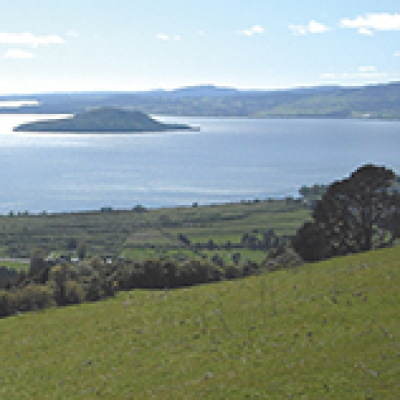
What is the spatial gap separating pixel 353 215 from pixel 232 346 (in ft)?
113

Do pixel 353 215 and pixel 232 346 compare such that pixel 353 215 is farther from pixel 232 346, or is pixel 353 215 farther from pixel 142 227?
pixel 142 227

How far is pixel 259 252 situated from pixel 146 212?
223 ft

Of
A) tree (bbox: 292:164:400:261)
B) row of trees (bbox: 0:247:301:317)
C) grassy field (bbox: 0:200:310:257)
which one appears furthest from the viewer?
grassy field (bbox: 0:200:310:257)

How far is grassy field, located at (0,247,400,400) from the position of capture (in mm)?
15109

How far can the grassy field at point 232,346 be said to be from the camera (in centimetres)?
1511

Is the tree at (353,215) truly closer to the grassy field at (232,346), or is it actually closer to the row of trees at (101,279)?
the row of trees at (101,279)

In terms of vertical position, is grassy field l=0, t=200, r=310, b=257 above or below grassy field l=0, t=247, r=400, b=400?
below

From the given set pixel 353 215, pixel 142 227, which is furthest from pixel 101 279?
pixel 142 227

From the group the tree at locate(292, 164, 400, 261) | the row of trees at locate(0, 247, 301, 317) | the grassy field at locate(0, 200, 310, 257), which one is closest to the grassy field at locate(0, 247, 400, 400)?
the row of trees at locate(0, 247, 301, 317)

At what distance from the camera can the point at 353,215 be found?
166 feet

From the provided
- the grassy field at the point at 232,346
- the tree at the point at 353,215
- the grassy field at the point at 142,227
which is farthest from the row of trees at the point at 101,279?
the grassy field at the point at 142,227

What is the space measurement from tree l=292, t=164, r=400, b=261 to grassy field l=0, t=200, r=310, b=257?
83246 millimetres

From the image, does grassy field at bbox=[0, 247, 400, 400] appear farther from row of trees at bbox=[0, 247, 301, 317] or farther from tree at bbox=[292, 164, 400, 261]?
tree at bbox=[292, 164, 400, 261]

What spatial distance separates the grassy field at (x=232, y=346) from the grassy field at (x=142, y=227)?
342 feet
